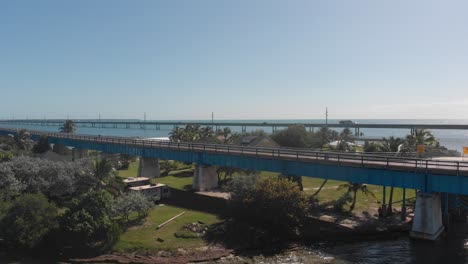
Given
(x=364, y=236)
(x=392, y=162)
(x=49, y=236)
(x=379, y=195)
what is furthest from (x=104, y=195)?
(x=379, y=195)

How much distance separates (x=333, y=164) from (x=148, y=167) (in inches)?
1460

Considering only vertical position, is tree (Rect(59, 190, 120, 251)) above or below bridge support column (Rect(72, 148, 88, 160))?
below

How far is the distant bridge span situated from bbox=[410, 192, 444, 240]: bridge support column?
867mm

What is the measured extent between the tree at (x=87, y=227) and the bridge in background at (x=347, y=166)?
22.0 m

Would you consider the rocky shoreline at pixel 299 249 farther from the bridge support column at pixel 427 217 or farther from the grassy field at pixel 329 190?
the grassy field at pixel 329 190

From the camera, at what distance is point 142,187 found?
50.0 meters

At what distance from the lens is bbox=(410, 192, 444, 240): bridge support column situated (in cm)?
3491

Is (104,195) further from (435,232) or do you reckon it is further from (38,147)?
(38,147)

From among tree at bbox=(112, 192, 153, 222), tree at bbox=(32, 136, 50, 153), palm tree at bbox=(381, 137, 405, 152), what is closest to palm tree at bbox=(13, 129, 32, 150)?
tree at bbox=(32, 136, 50, 153)

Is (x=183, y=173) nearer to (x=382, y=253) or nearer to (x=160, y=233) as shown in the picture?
(x=160, y=233)

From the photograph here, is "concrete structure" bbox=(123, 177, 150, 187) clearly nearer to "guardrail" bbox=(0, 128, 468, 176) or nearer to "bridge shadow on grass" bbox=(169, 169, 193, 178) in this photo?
"guardrail" bbox=(0, 128, 468, 176)

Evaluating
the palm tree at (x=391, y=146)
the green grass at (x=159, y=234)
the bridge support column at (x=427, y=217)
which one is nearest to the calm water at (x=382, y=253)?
the bridge support column at (x=427, y=217)

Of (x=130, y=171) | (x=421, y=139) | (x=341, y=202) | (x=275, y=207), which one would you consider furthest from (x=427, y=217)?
(x=130, y=171)

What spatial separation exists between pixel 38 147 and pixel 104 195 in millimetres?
66021
